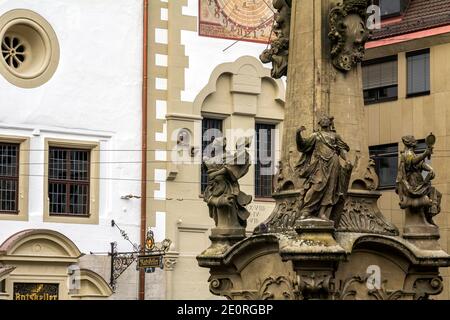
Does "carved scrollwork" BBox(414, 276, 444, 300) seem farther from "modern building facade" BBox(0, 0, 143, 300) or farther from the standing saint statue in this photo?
"modern building facade" BBox(0, 0, 143, 300)

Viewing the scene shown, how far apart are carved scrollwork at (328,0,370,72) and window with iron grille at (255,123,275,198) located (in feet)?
55.7

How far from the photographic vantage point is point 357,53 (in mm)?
17797

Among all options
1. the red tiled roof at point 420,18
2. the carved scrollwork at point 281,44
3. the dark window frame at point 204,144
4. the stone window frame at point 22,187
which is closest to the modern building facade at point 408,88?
the red tiled roof at point 420,18

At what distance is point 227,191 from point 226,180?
14cm

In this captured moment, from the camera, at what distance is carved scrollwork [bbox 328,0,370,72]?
17719mm

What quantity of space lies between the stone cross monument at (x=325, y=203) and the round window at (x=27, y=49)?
13.9 metres

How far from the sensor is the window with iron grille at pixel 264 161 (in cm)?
3484

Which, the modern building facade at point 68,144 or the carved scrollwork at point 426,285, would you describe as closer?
the carved scrollwork at point 426,285

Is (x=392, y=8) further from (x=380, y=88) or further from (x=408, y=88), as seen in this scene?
(x=408, y=88)

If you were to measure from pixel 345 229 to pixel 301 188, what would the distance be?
71 centimetres

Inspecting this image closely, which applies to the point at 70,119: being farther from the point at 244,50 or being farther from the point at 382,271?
the point at 382,271

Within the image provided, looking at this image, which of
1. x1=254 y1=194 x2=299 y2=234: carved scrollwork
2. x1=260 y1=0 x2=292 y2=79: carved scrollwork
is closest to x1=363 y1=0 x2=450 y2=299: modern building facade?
x1=260 y1=0 x2=292 y2=79: carved scrollwork

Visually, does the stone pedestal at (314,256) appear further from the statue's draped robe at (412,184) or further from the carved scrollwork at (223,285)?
the carved scrollwork at (223,285)
